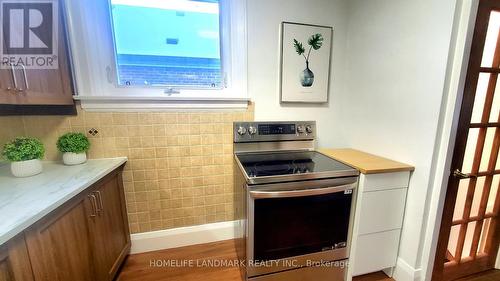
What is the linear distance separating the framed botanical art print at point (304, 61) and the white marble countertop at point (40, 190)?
1.53 m

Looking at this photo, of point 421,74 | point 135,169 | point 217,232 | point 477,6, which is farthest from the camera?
point 217,232

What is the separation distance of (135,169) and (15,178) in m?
0.64

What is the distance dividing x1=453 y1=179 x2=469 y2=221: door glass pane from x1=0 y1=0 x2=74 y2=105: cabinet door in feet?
8.82

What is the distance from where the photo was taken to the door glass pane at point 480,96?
1.19 meters

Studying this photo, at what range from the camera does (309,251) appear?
135 cm

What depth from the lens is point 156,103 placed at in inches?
63.1

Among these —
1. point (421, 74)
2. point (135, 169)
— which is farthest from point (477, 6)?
point (135, 169)

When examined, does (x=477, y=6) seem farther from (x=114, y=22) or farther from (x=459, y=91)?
(x=114, y=22)

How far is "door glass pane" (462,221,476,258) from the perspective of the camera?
Answer: 1453mm

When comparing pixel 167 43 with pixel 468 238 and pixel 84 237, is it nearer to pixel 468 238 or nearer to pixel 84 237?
pixel 84 237

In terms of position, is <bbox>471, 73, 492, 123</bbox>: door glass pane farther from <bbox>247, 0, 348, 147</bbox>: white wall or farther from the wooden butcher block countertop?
<bbox>247, 0, 348, 147</bbox>: white wall

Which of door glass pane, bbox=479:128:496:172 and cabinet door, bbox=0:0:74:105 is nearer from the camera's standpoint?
cabinet door, bbox=0:0:74:105

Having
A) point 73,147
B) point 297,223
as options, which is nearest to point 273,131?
point 297,223

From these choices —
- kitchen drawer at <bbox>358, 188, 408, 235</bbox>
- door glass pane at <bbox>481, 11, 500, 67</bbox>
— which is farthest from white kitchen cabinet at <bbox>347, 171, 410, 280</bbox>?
door glass pane at <bbox>481, 11, 500, 67</bbox>
